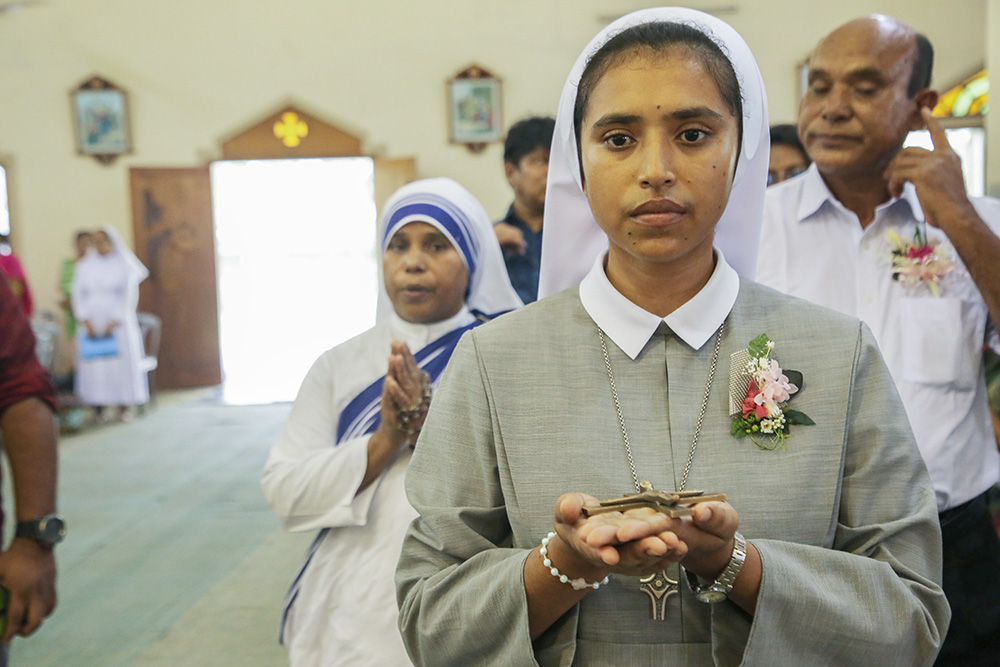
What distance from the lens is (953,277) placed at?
7.27ft

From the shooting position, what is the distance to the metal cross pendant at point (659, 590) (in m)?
1.28

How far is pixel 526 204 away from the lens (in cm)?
396

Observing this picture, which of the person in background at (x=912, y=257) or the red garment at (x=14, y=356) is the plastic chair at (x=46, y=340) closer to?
the red garment at (x=14, y=356)

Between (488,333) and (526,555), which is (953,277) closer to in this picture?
(488,333)

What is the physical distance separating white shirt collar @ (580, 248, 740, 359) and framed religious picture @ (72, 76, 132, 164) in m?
11.7

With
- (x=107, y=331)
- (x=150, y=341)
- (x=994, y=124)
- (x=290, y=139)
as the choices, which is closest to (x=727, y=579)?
(x=994, y=124)

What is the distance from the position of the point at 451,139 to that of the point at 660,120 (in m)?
10.3

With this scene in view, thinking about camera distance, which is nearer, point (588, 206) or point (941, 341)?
point (588, 206)

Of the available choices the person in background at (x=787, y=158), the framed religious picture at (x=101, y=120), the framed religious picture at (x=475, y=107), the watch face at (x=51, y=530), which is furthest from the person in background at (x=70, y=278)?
the watch face at (x=51, y=530)

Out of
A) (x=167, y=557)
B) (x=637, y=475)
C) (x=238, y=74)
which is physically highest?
(x=238, y=74)

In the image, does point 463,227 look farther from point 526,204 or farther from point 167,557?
point 167,557

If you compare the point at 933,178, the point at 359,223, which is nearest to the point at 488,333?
the point at 933,178

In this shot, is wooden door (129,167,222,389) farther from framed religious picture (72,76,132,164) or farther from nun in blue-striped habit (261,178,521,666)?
nun in blue-striped habit (261,178,521,666)

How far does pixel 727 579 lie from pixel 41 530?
167 centimetres
